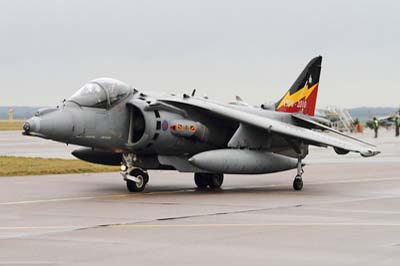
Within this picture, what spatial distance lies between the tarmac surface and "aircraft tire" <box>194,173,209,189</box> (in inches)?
23.3

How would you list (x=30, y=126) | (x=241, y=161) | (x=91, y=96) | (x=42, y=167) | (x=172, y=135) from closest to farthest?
(x=30, y=126), (x=91, y=96), (x=241, y=161), (x=172, y=135), (x=42, y=167)

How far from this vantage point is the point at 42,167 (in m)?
27.8

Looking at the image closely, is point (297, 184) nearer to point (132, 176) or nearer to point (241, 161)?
point (241, 161)

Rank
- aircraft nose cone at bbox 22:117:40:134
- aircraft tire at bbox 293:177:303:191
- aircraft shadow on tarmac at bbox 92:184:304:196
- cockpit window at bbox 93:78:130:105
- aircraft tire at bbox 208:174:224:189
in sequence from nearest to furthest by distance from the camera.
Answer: aircraft nose cone at bbox 22:117:40:134 < cockpit window at bbox 93:78:130:105 < aircraft shadow on tarmac at bbox 92:184:304:196 < aircraft tire at bbox 293:177:303:191 < aircraft tire at bbox 208:174:224:189

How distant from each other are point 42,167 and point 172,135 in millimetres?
8458

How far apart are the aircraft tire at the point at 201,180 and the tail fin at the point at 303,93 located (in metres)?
3.31

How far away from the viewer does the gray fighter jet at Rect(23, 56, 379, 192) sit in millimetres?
19562

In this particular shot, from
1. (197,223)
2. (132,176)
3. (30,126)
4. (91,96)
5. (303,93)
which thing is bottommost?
(197,223)

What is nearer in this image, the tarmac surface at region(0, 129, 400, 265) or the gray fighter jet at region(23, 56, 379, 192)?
the tarmac surface at region(0, 129, 400, 265)

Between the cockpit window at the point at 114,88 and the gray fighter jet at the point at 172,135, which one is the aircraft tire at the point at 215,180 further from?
the cockpit window at the point at 114,88

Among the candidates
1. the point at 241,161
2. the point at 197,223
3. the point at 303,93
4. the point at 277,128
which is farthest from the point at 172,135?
the point at 197,223

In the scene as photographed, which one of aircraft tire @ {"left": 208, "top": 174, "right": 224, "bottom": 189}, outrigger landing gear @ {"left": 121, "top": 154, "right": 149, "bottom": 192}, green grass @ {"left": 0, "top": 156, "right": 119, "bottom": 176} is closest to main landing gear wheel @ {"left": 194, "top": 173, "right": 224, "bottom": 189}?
aircraft tire @ {"left": 208, "top": 174, "right": 224, "bottom": 189}

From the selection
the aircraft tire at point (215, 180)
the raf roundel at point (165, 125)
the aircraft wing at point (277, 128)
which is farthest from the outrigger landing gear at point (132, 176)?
the aircraft tire at point (215, 180)

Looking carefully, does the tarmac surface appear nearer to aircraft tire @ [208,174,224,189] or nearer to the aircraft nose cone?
aircraft tire @ [208,174,224,189]
